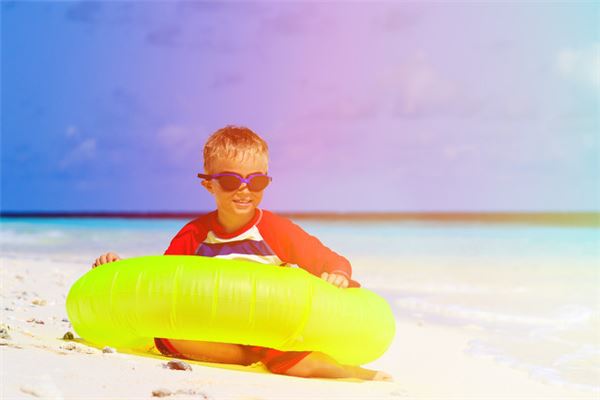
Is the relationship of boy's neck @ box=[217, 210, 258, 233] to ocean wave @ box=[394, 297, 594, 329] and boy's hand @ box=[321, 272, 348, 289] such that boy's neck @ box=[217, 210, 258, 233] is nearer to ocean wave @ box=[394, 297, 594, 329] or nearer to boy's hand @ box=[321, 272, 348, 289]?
boy's hand @ box=[321, 272, 348, 289]

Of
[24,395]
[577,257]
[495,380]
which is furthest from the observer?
[577,257]

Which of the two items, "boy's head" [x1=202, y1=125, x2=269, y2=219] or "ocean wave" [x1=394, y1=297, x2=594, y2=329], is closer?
"boy's head" [x1=202, y1=125, x2=269, y2=219]

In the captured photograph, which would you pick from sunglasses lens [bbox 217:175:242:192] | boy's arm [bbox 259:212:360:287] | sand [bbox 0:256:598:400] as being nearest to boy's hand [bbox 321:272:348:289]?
boy's arm [bbox 259:212:360:287]

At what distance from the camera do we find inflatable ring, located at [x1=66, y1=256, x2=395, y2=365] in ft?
11.2

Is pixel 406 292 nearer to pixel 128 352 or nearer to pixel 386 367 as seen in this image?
pixel 386 367

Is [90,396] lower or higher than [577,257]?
lower

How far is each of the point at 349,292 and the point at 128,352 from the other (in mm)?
1290

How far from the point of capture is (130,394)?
293 centimetres

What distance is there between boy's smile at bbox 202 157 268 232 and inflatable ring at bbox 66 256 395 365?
15.0 inches

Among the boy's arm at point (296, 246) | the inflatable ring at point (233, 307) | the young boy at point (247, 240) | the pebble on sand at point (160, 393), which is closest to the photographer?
the pebble on sand at point (160, 393)

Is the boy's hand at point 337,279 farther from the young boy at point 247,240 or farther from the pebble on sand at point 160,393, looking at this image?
the pebble on sand at point 160,393

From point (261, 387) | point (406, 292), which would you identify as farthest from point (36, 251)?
point (261, 387)

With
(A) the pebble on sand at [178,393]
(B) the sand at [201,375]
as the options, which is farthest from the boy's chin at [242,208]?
(A) the pebble on sand at [178,393]

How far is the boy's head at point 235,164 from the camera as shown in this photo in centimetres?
381
